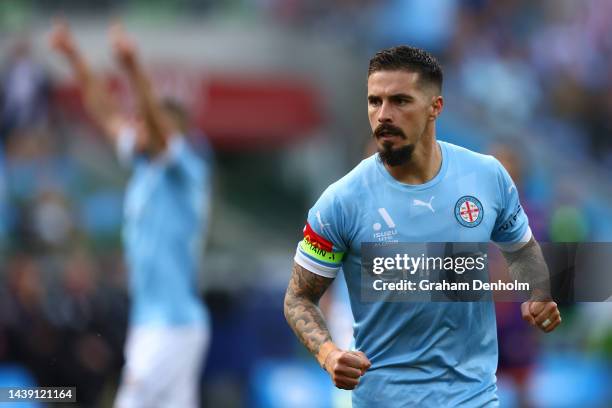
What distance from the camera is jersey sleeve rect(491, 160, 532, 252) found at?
568 cm

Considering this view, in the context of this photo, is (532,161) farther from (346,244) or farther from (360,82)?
(346,244)

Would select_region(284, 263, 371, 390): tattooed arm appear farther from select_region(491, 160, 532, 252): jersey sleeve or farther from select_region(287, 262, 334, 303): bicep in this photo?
select_region(491, 160, 532, 252): jersey sleeve

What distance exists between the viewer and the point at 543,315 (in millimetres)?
5559

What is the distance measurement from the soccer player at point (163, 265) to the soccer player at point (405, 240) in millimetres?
3337

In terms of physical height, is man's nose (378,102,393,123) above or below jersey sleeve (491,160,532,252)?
above

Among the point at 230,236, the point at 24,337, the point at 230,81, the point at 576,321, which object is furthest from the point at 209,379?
the point at 230,81

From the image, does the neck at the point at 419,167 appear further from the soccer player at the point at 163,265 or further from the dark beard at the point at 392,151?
the soccer player at the point at 163,265

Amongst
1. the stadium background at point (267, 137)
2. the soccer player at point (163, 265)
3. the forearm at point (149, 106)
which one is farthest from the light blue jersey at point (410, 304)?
the stadium background at point (267, 137)

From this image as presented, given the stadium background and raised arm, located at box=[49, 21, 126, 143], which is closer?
raised arm, located at box=[49, 21, 126, 143]

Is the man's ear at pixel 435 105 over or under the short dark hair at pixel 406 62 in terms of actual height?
under

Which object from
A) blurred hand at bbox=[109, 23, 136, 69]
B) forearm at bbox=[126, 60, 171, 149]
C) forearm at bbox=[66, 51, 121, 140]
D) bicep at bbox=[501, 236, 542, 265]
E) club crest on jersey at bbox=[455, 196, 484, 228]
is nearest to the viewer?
club crest on jersey at bbox=[455, 196, 484, 228]

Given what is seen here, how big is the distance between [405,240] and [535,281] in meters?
0.69

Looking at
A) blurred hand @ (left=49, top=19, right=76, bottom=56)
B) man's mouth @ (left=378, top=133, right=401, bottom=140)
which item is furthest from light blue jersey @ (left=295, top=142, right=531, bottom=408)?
blurred hand @ (left=49, top=19, right=76, bottom=56)

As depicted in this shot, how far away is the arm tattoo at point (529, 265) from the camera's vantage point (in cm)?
578
